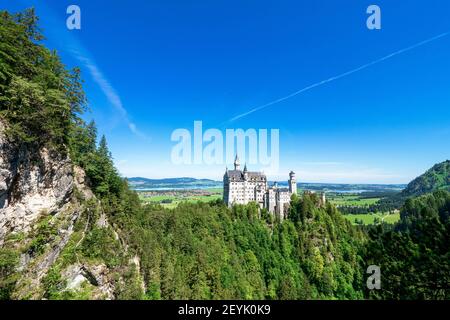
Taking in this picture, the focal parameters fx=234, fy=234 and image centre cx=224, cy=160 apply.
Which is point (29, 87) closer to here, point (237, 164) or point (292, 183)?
point (237, 164)

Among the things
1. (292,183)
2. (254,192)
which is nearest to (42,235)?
(254,192)

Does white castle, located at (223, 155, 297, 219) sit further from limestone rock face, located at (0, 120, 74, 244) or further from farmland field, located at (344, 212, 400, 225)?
farmland field, located at (344, 212, 400, 225)

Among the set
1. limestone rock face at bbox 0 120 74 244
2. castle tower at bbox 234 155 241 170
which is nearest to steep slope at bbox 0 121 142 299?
limestone rock face at bbox 0 120 74 244

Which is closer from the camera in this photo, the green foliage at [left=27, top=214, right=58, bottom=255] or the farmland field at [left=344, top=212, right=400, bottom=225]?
the green foliage at [left=27, top=214, right=58, bottom=255]

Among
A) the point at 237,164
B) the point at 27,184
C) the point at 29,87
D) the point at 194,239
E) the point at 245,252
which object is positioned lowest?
the point at 245,252
